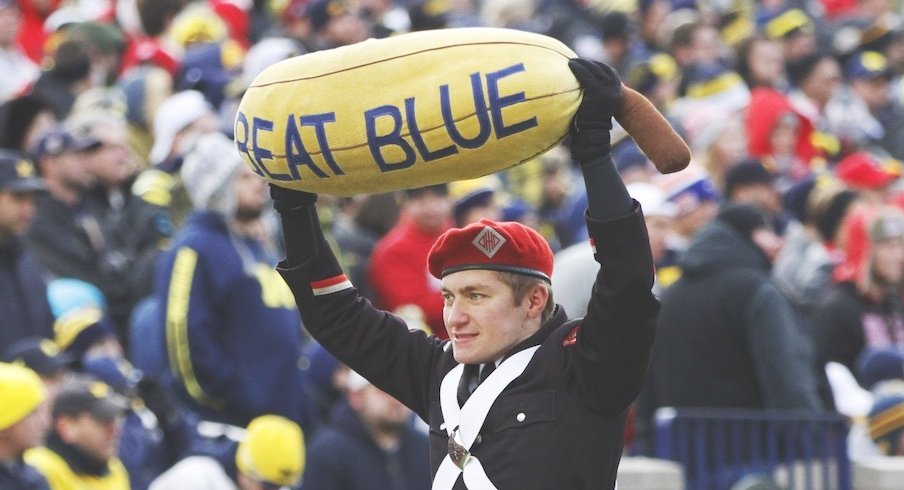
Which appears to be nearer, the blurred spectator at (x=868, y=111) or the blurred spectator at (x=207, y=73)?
the blurred spectator at (x=207, y=73)

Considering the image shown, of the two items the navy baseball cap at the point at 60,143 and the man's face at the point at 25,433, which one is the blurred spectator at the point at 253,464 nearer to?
the man's face at the point at 25,433

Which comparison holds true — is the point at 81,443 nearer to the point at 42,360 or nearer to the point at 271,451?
the point at 42,360

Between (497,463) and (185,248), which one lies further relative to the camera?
(185,248)

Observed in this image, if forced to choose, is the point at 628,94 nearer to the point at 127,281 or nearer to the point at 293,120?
the point at 293,120

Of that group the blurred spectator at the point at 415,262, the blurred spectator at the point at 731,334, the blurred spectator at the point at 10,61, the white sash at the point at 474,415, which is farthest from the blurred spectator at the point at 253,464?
the blurred spectator at the point at 10,61

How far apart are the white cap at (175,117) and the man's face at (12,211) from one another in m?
1.75

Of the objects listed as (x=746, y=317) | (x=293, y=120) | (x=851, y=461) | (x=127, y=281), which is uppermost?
(x=293, y=120)

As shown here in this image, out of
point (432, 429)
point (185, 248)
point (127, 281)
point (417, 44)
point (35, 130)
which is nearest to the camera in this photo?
point (417, 44)

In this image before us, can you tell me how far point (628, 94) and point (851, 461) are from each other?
3.97 m

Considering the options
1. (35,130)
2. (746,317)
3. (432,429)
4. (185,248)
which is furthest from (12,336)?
(432,429)

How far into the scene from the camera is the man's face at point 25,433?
666cm

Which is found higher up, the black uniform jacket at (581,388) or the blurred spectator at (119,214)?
the black uniform jacket at (581,388)

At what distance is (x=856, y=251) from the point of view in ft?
30.6

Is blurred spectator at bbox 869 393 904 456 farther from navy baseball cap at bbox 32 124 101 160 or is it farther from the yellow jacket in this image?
navy baseball cap at bbox 32 124 101 160
